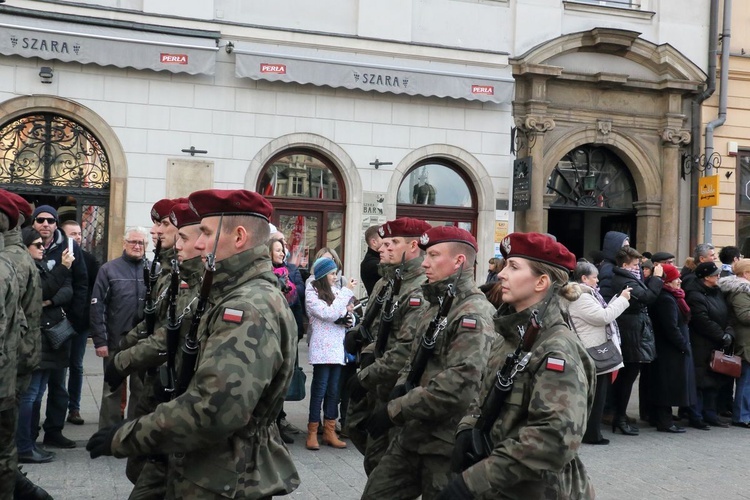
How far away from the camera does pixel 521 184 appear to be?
15.1 meters

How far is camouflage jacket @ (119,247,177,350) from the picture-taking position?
5.21 meters

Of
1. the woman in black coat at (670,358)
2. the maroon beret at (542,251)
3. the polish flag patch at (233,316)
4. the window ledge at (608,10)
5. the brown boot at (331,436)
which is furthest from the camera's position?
the window ledge at (608,10)

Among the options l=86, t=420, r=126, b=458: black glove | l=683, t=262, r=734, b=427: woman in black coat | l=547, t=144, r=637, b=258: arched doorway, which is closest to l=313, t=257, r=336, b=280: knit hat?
l=683, t=262, r=734, b=427: woman in black coat

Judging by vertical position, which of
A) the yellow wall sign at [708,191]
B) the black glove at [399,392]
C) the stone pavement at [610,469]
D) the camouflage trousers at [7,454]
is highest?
the yellow wall sign at [708,191]

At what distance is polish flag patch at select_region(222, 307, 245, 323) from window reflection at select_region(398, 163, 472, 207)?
1215cm

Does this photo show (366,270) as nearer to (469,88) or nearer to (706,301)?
(706,301)

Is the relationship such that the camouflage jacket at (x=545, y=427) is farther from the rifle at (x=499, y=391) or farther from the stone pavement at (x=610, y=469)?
the stone pavement at (x=610, y=469)

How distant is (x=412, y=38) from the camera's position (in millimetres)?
14852

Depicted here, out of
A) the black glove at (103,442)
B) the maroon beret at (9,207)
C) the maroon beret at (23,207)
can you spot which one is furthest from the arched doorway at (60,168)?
the black glove at (103,442)

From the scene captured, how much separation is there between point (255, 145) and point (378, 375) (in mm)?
9294

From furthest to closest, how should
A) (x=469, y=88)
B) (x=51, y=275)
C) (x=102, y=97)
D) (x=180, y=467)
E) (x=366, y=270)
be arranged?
1. (x=469, y=88)
2. (x=102, y=97)
3. (x=366, y=270)
4. (x=51, y=275)
5. (x=180, y=467)

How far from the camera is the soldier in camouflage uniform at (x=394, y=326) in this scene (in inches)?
205

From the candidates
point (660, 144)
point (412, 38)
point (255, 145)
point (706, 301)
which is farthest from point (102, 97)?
point (660, 144)

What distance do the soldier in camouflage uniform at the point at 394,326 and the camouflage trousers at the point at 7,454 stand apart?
2031 mm
